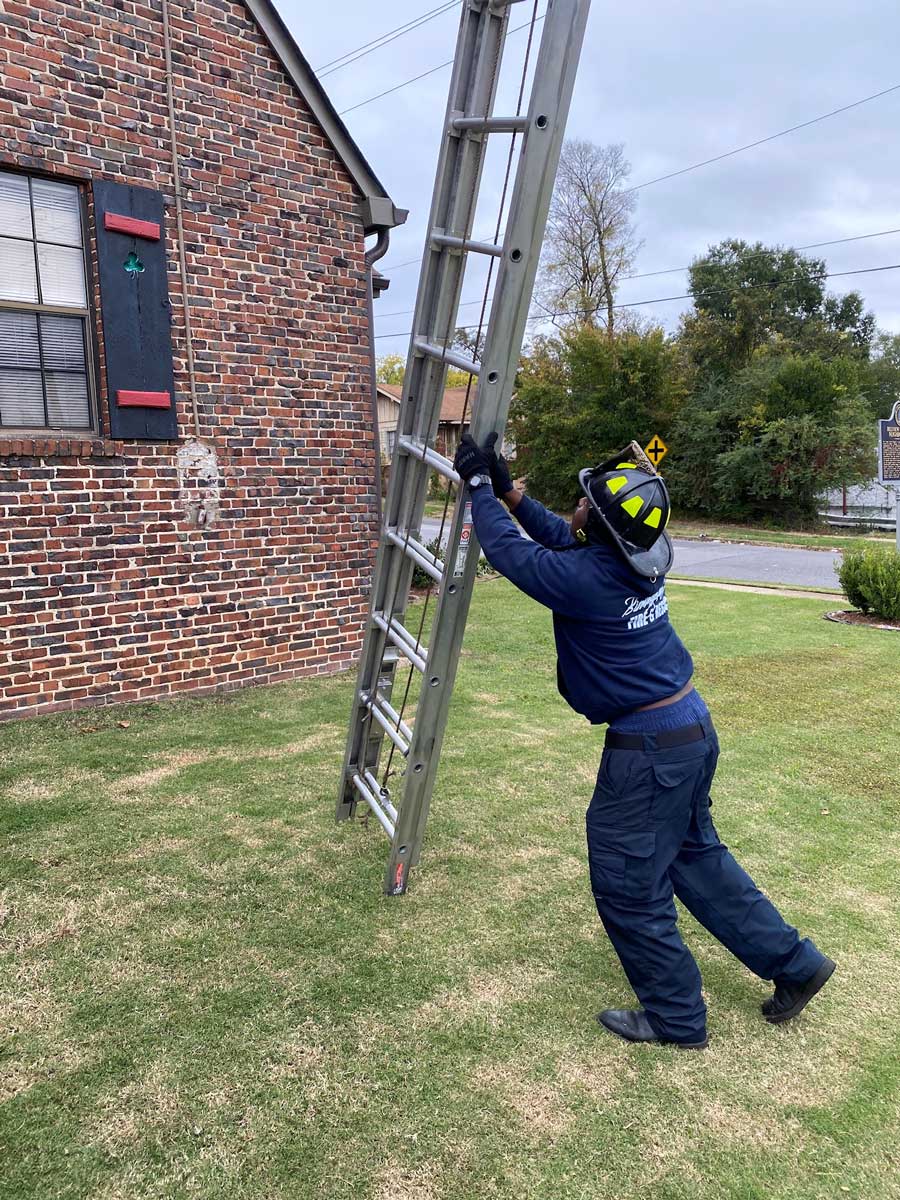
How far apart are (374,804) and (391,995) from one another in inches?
39.2

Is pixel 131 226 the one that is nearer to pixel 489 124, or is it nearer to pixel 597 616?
pixel 489 124

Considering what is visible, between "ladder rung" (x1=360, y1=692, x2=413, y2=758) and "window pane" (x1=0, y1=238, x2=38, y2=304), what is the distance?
3858 mm

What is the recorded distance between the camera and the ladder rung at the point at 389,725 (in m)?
3.74

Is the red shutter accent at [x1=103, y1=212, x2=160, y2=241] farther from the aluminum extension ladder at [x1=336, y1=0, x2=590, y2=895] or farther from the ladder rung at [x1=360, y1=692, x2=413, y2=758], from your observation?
the ladder rung at [x1=360, y1=692, x2=413, y2=758]

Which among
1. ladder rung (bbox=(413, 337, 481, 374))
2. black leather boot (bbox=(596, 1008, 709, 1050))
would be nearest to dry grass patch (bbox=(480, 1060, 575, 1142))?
black leather boot (bbox=(596, 1008, 709, 1050))

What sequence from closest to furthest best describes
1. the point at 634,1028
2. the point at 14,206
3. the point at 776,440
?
the point at 634,1028 < the point at 14,206 < the point at 776,440

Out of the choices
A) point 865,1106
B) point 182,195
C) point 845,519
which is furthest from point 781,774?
point 845,519

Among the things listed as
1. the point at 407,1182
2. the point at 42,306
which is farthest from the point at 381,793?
the point at 42,306

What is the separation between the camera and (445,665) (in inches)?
135

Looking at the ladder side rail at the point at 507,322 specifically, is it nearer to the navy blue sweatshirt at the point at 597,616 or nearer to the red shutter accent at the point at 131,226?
the navy blue sweatshirt at the point at 597,616

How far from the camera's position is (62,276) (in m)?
5.83

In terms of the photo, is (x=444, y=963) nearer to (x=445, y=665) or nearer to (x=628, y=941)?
(x=628, y=941)

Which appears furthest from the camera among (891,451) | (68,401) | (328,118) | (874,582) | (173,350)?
(891,451)

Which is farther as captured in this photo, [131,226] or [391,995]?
[131,226]
